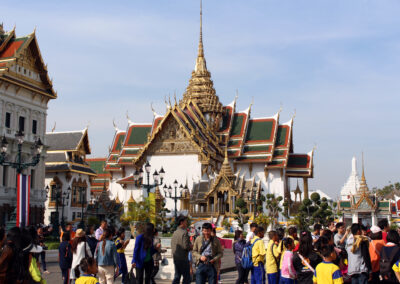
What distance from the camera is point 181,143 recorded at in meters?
43.6

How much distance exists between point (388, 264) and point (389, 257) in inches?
3.9

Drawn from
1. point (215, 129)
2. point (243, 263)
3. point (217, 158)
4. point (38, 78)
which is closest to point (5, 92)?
point (38, 78)

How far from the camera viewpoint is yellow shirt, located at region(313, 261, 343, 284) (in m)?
5.99

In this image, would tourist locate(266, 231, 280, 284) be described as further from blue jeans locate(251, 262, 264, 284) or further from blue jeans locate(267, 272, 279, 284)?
blue jeans locate(251, 262, 264, 284)

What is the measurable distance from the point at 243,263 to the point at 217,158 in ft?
115

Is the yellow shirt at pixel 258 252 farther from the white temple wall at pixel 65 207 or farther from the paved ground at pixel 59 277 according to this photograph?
the white temple wall at pixel 65 207

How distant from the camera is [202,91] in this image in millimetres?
52844

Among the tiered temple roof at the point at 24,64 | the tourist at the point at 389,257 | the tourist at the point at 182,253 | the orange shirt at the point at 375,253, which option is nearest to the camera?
the tourist at the point at 389,257

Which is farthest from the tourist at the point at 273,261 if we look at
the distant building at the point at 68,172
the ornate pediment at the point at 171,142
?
the distant building at the point at 68,172

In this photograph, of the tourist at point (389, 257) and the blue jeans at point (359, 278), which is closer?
the tourist at point (389, 257)

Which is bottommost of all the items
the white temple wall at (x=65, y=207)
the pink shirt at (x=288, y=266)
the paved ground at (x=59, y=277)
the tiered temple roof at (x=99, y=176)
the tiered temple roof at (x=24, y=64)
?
the paved ground at (x=59, y=277)

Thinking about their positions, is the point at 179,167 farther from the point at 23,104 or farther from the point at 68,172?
the point at 23,104

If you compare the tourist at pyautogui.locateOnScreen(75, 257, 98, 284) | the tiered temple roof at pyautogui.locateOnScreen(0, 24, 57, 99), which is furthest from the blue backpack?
the tiered temple roof at pyautogui.locateOnScreen(0, 24, 57, 99)

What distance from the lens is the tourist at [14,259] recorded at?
18.6ft
